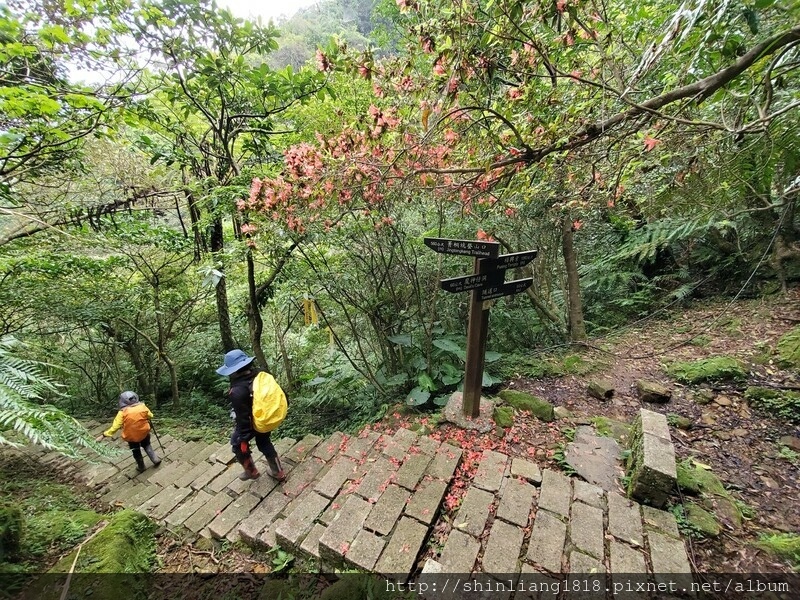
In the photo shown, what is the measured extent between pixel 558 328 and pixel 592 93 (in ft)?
14.6

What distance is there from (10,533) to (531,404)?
4.37 metres

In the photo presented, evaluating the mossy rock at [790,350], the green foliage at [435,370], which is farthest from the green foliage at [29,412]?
the mossy rock at [790,350]

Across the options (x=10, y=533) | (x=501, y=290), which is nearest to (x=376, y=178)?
(x=501, y=290)

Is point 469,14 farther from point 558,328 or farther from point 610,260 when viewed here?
point 610,260

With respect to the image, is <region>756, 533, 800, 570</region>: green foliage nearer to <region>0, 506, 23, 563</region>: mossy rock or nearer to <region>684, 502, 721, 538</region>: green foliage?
<region>684, 502, 721, 538</region>: green foliage

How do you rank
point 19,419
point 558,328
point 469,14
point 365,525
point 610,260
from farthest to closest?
point 610,260
point 558,328
point 365,525
point 469,14
point 19,419

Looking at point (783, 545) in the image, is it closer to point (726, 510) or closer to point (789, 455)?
point (726, 510)

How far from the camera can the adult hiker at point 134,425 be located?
13.8 ft

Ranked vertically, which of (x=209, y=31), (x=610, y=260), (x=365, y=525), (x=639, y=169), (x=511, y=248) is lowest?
(x=365, y=525)

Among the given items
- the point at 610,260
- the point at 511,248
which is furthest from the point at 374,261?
the point at 610,260

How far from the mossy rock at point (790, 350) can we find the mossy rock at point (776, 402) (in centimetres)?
65

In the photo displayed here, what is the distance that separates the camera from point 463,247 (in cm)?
292

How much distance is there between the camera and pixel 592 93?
2.38 m

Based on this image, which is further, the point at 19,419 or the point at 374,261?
the point at 374,261
